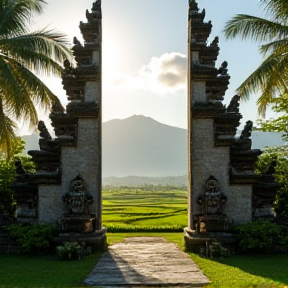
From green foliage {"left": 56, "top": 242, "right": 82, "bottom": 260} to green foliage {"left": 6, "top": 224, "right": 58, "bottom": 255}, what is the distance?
79cm

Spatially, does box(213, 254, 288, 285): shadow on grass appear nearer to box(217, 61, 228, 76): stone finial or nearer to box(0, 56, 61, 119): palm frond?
box(217, 61, 228, 76): stone finial

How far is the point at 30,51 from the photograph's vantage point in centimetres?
1533

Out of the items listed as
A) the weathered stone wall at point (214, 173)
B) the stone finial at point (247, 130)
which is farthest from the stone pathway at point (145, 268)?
the stone finial at point (247, 130)

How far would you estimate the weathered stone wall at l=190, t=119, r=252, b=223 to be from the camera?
14.2 meters

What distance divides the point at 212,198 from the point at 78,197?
4.42 metres

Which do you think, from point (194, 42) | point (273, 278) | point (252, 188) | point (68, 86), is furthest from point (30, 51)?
point (273, 278)

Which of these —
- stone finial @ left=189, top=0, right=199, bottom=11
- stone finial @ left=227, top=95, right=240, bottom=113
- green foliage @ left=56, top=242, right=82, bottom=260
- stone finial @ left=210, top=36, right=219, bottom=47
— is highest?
stone finial @ left=189, top=0, right=199, bottom=11

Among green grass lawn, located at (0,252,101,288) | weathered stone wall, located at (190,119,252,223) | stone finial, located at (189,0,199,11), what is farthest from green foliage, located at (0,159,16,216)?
stone finial, located at (189,0,199,11)

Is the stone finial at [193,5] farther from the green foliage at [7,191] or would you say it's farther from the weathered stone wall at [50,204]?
the green foliage at [7,191]

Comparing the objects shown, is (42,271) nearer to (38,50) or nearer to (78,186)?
(78,186)

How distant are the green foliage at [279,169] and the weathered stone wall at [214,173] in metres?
1.73

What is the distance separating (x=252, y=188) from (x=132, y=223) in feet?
34.2

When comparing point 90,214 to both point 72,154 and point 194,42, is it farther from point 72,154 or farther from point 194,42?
point 194,42

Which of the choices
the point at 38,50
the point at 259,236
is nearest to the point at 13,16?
the point at 38,50
